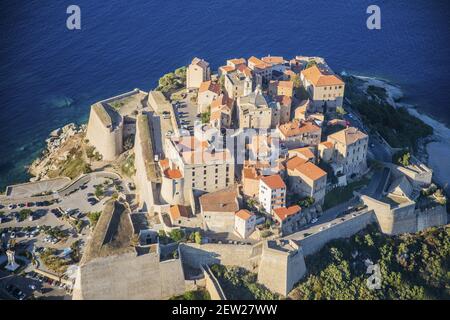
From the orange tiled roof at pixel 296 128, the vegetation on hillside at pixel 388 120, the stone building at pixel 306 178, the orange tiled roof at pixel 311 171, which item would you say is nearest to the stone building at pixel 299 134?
the orange tiled roof at pixel 296 128

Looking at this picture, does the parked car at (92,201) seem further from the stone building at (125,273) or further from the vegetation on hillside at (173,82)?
the vegetation on hillside at (173,82)

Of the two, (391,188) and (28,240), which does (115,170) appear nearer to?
(28,240)

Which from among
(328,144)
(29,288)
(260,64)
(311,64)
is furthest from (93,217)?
(311,64)

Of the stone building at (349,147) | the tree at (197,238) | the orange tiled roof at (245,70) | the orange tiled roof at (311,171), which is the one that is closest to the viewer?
the tree at (197,238)

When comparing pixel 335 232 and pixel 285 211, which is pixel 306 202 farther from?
pixel 335 232

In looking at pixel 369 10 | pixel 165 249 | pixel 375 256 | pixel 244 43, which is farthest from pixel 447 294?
pixel 369 10

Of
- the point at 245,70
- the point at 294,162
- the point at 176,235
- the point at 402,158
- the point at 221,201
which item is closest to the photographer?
the point at 176,235

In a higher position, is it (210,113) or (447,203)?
(210,113)
